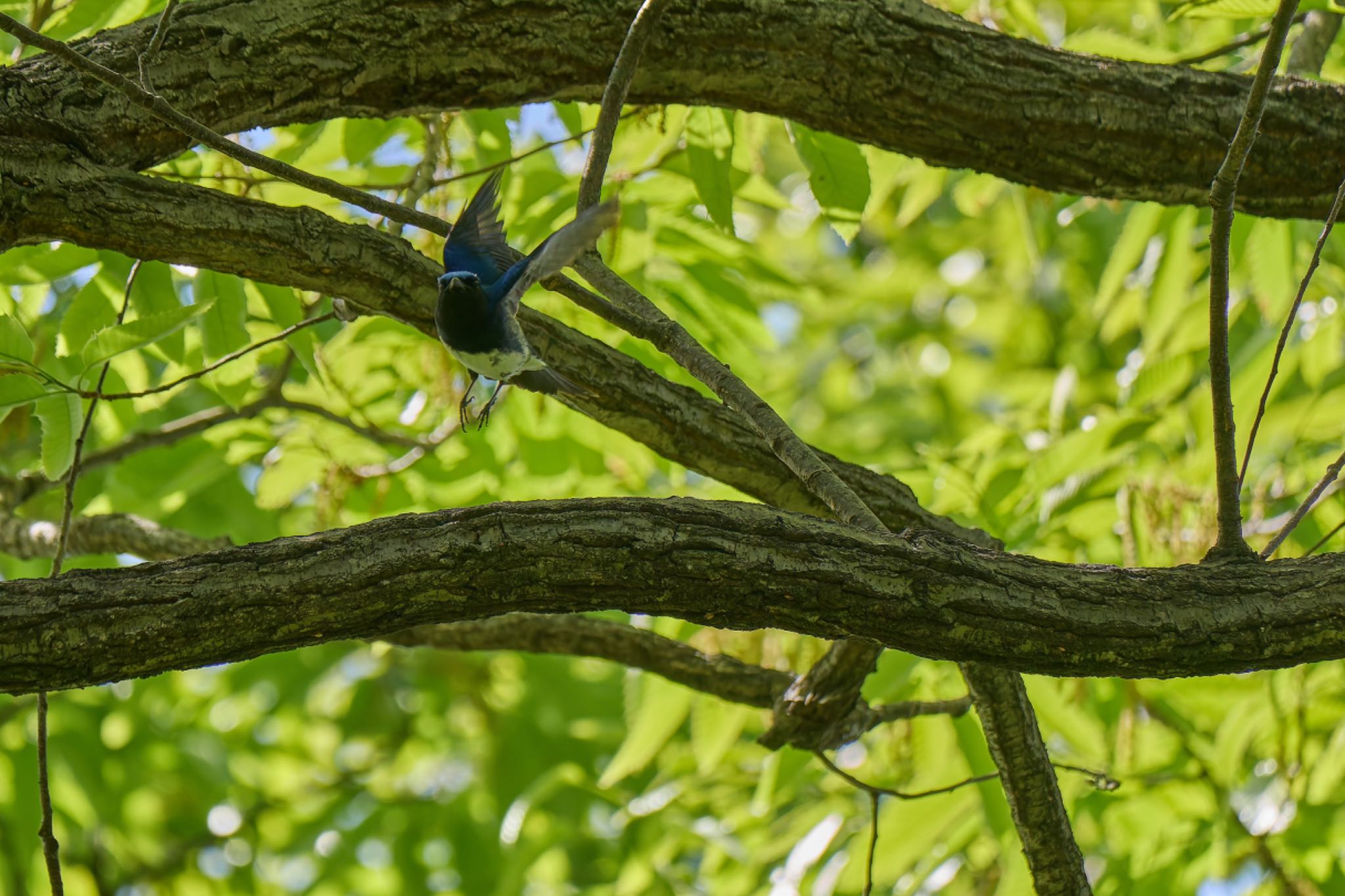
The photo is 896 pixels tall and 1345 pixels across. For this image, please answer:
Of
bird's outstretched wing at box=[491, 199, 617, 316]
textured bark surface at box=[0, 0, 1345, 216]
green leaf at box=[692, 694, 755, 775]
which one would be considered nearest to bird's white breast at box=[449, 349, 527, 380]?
bird's outstretched wing at box=[491, 199, 617, 316]

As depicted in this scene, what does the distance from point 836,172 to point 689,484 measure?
4.98 feet

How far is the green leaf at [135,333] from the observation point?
7.14ft

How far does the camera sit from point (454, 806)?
17.9ft

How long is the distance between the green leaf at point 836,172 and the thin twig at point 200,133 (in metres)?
1.13

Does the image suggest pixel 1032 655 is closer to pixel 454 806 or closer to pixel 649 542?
pixel 649 542

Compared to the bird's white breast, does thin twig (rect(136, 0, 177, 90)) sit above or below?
above

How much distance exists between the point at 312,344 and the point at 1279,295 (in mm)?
2932

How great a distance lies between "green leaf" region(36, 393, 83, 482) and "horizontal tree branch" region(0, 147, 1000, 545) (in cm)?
32

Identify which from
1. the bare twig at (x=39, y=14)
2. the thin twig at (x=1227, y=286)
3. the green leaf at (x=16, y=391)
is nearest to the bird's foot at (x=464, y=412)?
the green leaf at (x=16, y=391)

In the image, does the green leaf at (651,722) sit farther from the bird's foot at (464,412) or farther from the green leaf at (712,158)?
the green leaf at (712,158)

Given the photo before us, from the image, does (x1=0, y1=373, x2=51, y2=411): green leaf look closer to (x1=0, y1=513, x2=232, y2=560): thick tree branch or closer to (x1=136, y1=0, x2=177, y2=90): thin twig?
(x1=136, y1=0, x2=177, y2=90): thin twig

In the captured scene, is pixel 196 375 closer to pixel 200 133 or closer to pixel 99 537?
pixel 200 133

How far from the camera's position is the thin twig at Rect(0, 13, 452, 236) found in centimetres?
202

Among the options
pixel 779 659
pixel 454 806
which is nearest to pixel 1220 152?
pixel 779 659
